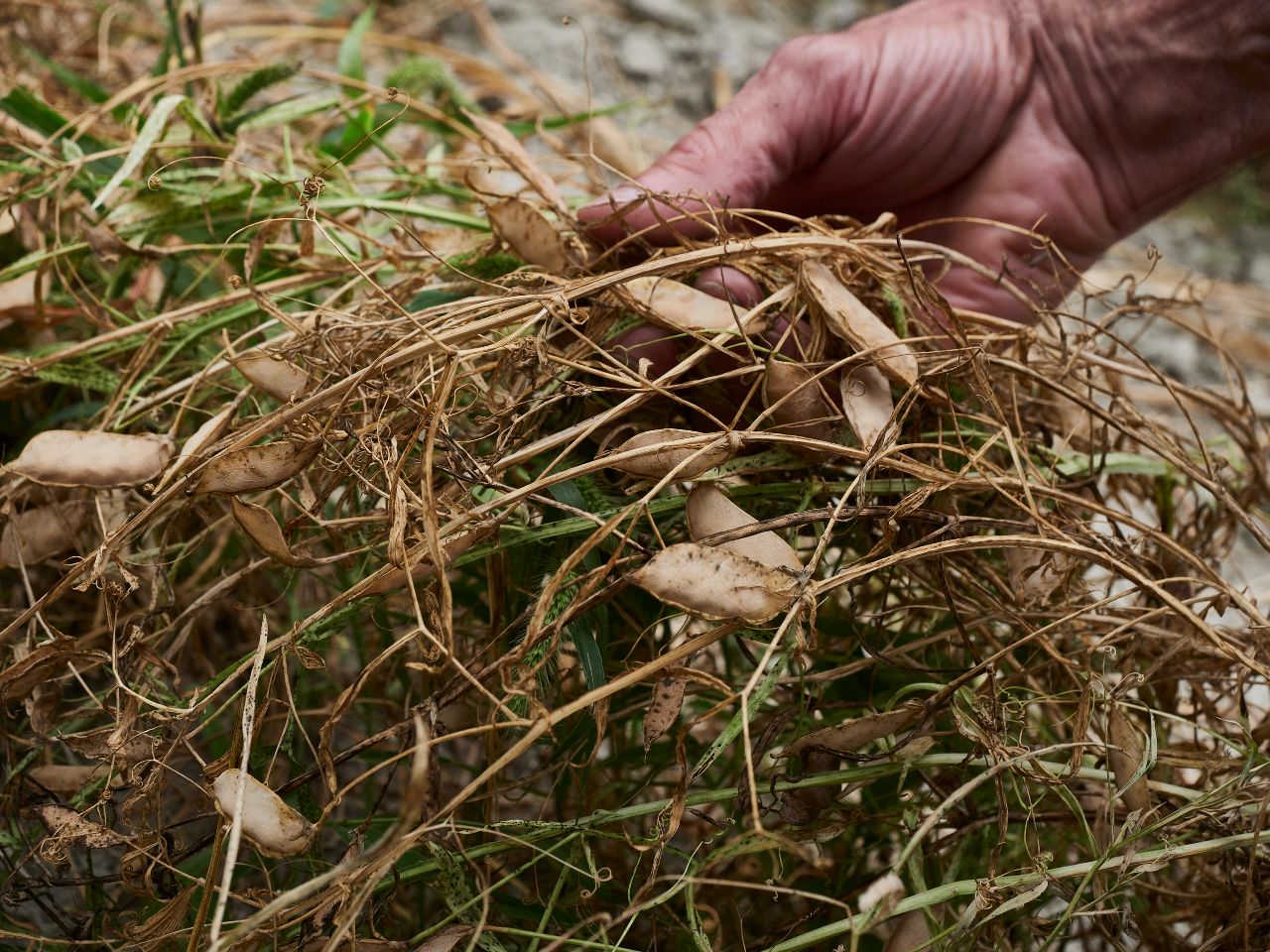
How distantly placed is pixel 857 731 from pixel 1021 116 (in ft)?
2.25

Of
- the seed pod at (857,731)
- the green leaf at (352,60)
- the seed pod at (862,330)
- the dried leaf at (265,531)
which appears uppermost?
the green leaf at (352,60)

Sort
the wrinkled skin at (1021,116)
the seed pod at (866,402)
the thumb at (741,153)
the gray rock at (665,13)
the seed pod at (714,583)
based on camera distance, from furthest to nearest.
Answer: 1. the gray rock at (665,13)
2. the wrinkled skin at (1021,116)
3. the thumb at (741,153)
4. the seed pod at (866,402)
5. the seed pod at (714,583)

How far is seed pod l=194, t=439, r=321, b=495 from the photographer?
0.50 m

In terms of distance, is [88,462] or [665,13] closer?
[88,462]

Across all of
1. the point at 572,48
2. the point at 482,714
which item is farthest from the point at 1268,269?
the point at 482,714

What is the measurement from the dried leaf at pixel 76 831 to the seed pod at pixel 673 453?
0.31m

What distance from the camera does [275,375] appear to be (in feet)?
1.86

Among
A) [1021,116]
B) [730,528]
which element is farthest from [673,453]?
[1021,116]

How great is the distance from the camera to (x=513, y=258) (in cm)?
67

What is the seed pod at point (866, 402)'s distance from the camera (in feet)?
1.77

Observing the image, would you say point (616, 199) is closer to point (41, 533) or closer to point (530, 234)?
point (530, 234)

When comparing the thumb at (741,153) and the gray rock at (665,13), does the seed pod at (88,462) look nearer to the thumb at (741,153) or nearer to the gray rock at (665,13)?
the thumb at (741,153)

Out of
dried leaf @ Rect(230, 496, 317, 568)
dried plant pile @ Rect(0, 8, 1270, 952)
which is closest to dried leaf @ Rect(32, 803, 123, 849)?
dried plant pile @ Rect(0, 8, 1270, 952)

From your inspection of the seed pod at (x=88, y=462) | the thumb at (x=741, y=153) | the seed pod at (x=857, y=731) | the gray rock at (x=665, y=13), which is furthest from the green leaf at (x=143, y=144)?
the gray rock at (x=665, y=13)
